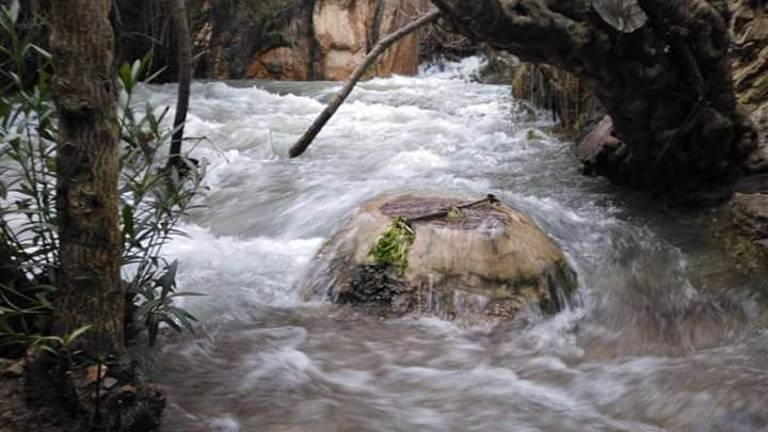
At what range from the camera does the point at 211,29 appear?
16.0 metres

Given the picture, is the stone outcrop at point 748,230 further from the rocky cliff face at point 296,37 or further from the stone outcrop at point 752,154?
the rocky cliff face at point 296,37

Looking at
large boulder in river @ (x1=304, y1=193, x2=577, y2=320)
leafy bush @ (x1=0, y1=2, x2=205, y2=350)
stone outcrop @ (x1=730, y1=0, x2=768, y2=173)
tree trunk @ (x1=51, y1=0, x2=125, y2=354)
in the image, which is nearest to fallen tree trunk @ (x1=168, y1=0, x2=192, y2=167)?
large boulder in river @ (x1=304, y1=193, x2=577, y2=320)

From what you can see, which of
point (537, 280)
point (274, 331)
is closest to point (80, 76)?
point (274, 331)

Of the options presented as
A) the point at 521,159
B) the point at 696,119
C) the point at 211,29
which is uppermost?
the point at 211,29

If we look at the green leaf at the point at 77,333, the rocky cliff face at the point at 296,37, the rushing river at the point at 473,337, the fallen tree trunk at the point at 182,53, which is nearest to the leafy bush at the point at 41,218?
the green leaf at the point at 77,333

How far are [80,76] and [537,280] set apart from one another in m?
2.68

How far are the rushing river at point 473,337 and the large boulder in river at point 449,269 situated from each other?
0.42ft

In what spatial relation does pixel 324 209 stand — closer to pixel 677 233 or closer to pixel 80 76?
pixel 677 233

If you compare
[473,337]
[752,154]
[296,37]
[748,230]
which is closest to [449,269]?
[473,337]

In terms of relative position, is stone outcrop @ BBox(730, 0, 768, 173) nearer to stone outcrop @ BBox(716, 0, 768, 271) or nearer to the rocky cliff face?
stone outcrop @ BBox(716, 0, 768, 271)

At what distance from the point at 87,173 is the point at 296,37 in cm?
1625

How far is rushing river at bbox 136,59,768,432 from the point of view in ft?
9.32

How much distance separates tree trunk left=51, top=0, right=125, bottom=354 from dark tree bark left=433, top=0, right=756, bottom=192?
233 cm

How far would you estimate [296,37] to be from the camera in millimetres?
17672
